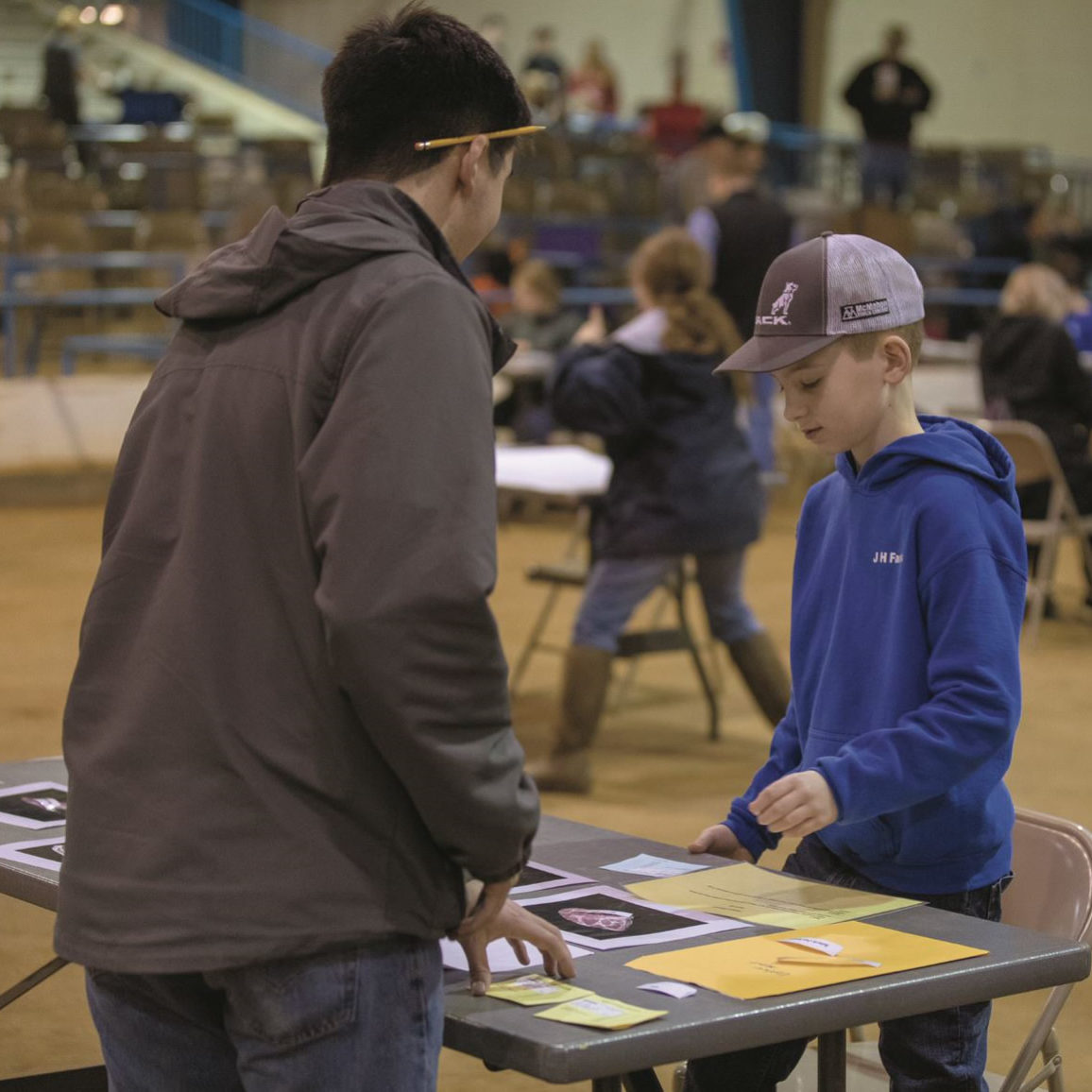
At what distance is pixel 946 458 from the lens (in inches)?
84.3

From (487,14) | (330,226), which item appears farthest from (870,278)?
(487,14)

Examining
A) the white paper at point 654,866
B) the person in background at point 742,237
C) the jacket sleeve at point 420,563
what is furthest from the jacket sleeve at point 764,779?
the person in background at point 742,237

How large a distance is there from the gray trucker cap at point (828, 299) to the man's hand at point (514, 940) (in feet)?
2.43

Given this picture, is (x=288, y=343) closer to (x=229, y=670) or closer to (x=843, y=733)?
(x=229, y=670)

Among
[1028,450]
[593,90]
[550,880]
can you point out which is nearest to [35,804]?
[550,880]

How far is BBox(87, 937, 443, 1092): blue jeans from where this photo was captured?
1495mm

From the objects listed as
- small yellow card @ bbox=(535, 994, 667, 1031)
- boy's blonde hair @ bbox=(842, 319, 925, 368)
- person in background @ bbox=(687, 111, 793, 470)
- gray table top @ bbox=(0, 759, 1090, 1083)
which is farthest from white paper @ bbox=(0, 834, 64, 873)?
person in background @ bbox=(687, 111, 793, 470)

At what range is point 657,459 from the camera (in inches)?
213

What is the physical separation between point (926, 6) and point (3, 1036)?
64.9 feet

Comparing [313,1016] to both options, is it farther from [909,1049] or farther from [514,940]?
[909,1049]

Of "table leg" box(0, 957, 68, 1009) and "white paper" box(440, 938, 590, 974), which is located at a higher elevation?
"white paper" box(440, 938, 590, 974)

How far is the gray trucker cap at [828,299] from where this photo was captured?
7.04 feet

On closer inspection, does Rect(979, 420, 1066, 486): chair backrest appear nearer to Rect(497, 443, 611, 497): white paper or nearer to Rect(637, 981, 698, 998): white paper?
Rect(497, 443, 611, 497): white paper

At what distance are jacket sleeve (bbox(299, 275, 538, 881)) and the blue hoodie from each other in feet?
2.12
